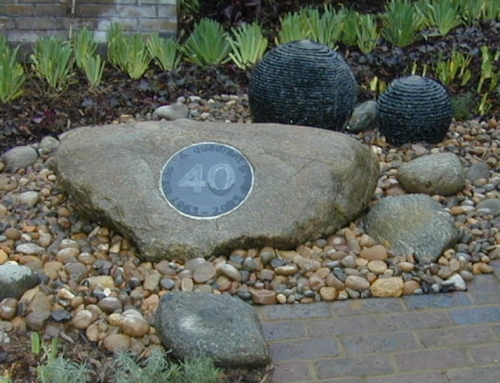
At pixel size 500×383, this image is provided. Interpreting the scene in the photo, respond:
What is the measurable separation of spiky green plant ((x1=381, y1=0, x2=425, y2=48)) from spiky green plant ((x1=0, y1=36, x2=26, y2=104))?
2.82m

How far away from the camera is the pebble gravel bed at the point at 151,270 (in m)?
3.74

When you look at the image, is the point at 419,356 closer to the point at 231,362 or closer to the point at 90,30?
the point at 231,362

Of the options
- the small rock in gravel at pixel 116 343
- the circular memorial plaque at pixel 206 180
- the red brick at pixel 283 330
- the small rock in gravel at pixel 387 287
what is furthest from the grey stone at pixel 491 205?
the small rock in gravel at pixel 116 343

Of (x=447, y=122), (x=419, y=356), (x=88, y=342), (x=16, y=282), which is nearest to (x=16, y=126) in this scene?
(x=16, y=282)

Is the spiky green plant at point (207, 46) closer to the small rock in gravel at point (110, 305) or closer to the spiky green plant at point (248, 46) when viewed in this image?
the spiky green plant at point (248, 46)

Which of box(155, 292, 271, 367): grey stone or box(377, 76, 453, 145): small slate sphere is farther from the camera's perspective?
box(377, 76, 453, 145): small slate sphere

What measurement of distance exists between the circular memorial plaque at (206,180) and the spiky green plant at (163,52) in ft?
6.78

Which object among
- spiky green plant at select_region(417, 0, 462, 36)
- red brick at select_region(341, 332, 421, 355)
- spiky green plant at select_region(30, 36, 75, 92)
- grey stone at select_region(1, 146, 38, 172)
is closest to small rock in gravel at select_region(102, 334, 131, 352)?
red brick at select_region(341, 332, 421, 355)

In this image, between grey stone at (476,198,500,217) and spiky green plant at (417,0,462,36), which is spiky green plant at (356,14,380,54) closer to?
spiky green plant at (417,0,462,36)

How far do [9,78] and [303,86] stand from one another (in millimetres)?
1983

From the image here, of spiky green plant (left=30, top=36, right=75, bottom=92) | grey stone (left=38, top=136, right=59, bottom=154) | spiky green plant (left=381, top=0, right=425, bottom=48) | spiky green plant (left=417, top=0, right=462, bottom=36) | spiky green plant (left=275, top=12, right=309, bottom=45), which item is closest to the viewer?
grey stone (left=38, top=136, right=59, bottom=154)

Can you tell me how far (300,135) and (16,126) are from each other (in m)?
2.00

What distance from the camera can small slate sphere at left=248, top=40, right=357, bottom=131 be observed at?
5191 millimetres

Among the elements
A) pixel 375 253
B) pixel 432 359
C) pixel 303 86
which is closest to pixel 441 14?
pixel 303 86
